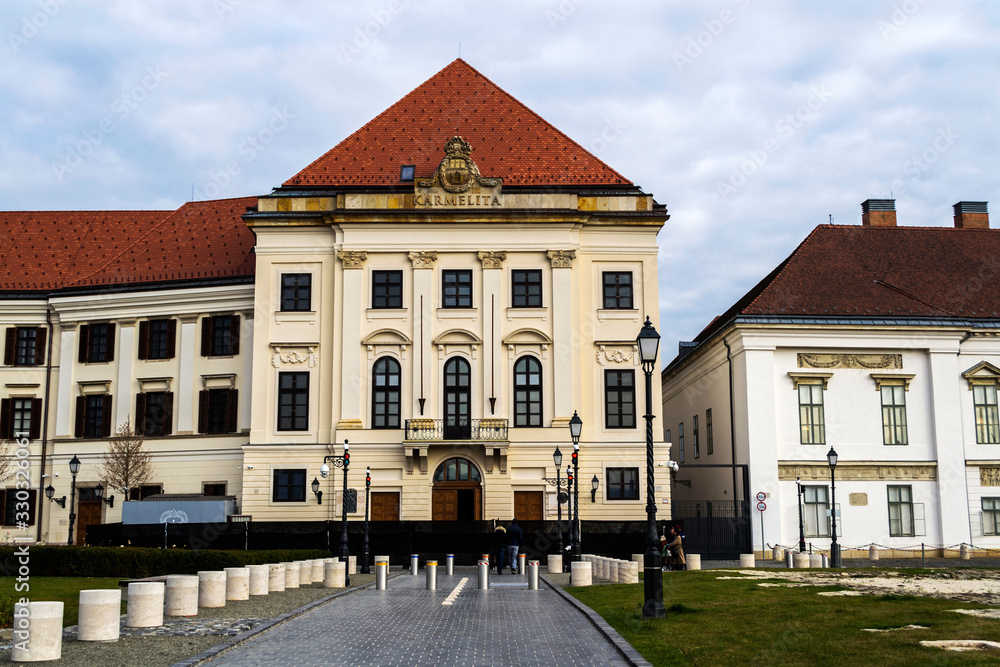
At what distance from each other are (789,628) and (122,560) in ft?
67.3

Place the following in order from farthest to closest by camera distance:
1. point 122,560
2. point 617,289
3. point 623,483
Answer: point 617,289 < point 623,483 < point 122,560

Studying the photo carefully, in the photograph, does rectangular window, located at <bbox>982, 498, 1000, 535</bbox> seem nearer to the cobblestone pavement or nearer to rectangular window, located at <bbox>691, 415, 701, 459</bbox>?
rectangular window, located at <bbox>691, 415, 701, 459</bbox>

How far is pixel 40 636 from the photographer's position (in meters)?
13.4

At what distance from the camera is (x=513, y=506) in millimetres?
45594

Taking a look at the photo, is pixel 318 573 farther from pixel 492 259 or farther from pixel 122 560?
pixel 492 259

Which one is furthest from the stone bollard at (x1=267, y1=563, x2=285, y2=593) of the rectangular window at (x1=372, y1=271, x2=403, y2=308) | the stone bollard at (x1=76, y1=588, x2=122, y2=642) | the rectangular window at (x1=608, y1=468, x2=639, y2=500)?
the rectangular window at (x1=372, y1=271, x2=403, y2=308)

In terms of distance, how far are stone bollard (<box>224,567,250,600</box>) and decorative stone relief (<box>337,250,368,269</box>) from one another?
84.9ft

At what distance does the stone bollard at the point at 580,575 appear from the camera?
27.6 metres

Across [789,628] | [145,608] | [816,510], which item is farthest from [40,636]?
[816,510]

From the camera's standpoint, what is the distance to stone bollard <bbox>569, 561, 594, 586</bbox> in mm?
27609

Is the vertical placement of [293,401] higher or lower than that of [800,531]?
higher

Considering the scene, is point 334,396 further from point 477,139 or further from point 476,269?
point 477,139

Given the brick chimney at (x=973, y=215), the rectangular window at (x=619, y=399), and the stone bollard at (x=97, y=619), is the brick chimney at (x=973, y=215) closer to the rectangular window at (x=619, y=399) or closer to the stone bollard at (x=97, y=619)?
the rectangular window at (x=619, y=399)

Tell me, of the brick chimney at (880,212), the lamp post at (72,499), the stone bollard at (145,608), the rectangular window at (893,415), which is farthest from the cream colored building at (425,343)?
the stone bollard at (145,608)
